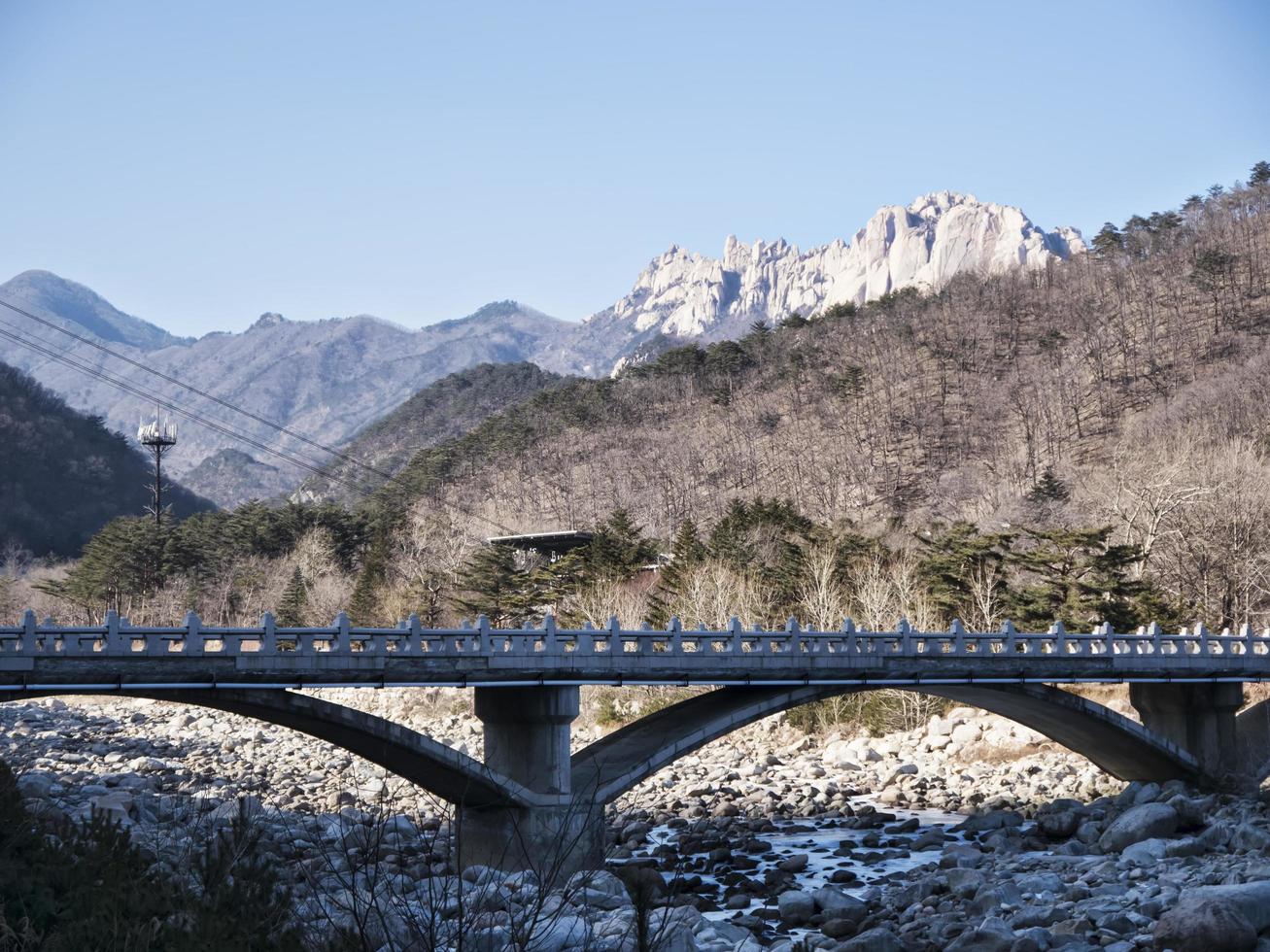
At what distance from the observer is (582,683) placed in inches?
1168

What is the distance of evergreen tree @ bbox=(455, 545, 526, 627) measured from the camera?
6178 cm

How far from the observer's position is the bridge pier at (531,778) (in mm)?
27828

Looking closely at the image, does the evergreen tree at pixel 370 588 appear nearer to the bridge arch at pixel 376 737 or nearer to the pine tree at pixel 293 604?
the pine tree at pixel 293 604

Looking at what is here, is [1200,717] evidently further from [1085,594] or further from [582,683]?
[582,683]

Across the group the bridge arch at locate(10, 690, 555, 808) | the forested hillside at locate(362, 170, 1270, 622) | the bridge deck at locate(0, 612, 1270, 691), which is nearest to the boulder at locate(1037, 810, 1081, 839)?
the bridge deck at locate(0, 612, 1270, 691)

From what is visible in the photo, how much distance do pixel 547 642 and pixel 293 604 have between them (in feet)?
148

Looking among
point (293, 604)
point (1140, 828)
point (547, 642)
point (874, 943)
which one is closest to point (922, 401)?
point (293, 604)

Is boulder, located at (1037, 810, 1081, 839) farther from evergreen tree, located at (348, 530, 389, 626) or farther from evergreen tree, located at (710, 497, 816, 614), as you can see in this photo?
evergreen tree, located at (348, 530, 389, 626)

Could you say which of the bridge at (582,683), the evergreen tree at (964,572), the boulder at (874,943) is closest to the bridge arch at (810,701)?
the bridge at (582,683)

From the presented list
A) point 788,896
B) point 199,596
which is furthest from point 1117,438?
point 788,896

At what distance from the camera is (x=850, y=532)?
61.5m

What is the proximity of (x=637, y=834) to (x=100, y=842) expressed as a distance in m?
17.4

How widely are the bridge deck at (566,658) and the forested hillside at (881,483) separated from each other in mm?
9581

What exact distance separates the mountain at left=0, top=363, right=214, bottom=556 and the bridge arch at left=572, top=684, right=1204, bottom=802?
86575 millimetres
